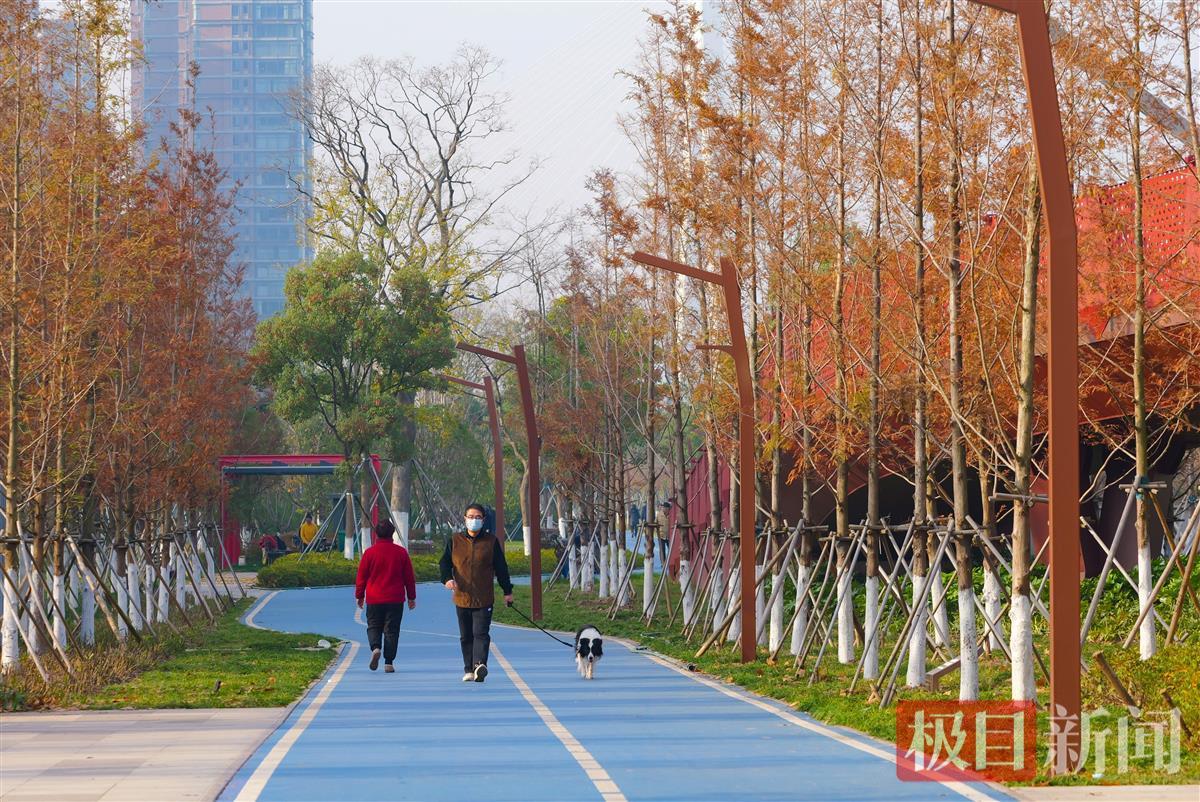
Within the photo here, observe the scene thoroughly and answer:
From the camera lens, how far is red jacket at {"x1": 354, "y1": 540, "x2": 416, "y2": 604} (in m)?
18.8

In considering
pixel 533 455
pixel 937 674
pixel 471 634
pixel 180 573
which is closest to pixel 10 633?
pixel 471 634

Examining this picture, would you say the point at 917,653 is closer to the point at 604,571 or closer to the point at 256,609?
the point at 604,571

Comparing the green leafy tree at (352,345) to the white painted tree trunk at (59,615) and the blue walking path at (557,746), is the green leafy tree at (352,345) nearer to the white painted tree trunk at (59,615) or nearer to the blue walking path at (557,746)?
the white painted tree trunk at (59,615)

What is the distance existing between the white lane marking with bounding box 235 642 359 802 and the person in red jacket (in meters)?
0.88

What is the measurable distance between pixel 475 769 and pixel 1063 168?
Answer: 5.49 meters

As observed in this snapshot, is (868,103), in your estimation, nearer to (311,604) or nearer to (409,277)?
(311,604)

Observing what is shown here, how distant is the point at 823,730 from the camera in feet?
42.5

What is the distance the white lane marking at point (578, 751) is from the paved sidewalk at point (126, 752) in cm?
225

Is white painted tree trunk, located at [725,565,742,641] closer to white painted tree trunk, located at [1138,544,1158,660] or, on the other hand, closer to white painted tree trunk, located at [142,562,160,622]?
white painted tree trunk, located at [1138,544,1158,660]

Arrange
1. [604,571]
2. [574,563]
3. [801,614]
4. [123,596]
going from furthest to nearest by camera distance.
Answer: [574,563] → [604,571] → [123,596] → [801,614]

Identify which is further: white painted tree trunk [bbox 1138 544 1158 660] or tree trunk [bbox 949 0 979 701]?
white painted tree trunk [bbox 1138 544 1158 660]

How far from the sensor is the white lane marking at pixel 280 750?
983 cm

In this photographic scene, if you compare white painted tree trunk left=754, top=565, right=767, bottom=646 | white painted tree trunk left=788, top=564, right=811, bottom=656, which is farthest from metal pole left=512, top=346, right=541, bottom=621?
white painted tree trunk left=788, top=564, right=811, bottom=656

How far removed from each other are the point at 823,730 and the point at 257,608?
93.1 feet
